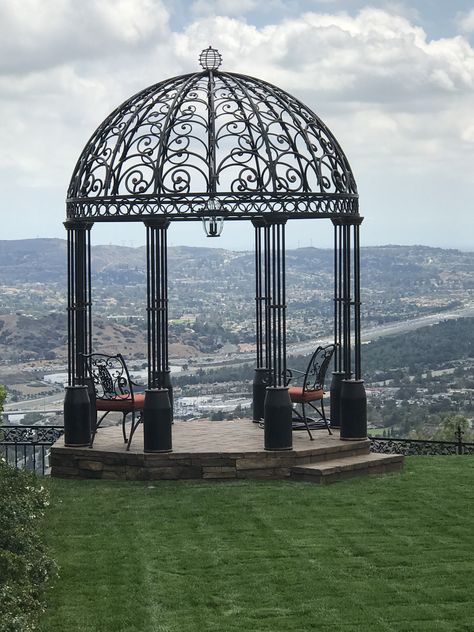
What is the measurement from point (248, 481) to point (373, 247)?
2799 inches

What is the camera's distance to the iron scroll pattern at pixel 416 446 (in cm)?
1905

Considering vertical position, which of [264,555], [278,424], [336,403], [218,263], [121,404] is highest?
[218,263]

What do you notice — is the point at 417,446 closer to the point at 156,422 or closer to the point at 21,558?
the point at 156,422

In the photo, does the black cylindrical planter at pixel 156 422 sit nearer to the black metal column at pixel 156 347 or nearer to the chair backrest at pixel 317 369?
the black metal column at pixel 156 347

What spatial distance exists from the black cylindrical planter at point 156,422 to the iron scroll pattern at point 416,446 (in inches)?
165

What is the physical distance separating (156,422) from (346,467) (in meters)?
2.47

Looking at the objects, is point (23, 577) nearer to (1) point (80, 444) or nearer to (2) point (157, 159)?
(1) point (80, 444)

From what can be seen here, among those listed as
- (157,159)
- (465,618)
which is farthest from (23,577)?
(157,159)

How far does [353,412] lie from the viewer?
669 inches

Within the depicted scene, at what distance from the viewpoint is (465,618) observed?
33.9 ft

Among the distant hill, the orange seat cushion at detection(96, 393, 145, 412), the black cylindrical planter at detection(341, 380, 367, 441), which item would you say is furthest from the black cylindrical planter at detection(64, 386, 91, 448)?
the distant hill

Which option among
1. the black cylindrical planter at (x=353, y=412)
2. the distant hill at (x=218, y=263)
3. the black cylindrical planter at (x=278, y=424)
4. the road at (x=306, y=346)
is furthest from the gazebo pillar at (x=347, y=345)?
the distant hill at (x=218, y=263)

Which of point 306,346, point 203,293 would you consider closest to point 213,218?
point 306,346

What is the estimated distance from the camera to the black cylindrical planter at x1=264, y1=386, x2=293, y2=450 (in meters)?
16.1
